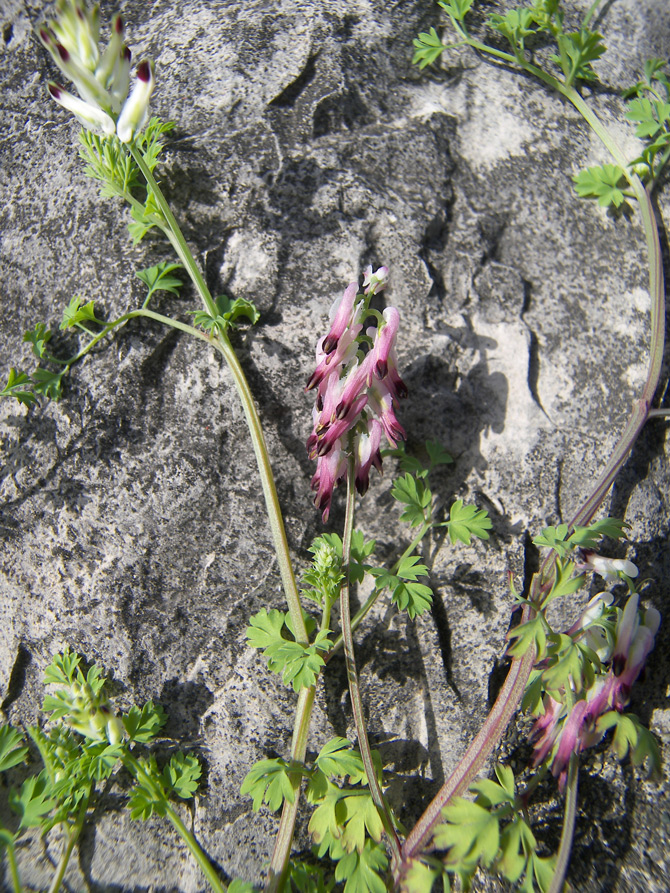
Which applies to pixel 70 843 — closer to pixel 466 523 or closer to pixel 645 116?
pixel 466 523

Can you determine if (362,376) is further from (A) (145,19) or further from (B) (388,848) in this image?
(A) (145,19)

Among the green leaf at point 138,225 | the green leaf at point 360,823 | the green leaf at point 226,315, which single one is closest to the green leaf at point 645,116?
the green leaf at point 226,315

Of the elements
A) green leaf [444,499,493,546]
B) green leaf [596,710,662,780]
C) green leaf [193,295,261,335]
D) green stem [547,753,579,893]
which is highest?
green leaf [193,295,261,335]

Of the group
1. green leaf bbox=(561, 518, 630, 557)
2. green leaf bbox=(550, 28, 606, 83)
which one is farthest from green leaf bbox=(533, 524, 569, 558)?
green leaf bbox=(550, 28, 606, 83)

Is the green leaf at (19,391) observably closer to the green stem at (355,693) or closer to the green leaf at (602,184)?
the green stem at (355,693)

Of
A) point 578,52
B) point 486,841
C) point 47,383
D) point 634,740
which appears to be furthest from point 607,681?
point 578,52

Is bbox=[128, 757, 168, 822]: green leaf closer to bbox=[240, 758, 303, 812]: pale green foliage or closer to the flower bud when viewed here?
bbox=[240, 758, 303, 812]: pale green foliage

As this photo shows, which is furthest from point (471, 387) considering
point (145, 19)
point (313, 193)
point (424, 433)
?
point (145, 19)
